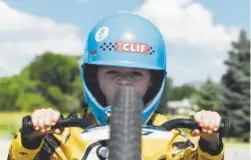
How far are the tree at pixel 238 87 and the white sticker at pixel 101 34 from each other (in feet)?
106

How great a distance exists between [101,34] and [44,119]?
0.70 meters

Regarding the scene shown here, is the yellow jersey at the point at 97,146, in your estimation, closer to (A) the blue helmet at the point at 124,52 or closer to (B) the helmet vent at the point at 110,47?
(A) the blue helmet at the point at 124,52

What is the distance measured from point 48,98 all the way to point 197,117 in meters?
66.3

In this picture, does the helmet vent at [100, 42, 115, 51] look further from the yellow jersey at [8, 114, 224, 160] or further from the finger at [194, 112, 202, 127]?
the finger at [194, 112, 202, 127]

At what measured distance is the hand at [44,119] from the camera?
2.58 meters

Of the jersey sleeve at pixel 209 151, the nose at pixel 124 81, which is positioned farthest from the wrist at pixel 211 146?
the nose at pixel 124 81

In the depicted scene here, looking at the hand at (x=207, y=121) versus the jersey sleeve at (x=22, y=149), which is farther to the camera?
the jersey sleeve at (x=22, y=149)

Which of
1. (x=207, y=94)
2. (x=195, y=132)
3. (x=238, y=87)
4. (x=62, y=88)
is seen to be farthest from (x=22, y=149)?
(x=62, y=88)

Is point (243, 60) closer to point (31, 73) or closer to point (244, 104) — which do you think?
point (244, 104)

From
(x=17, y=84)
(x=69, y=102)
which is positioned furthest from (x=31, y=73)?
(x=69, y=102)

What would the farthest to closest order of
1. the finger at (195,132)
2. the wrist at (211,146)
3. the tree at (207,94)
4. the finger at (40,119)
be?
1. the tree at (207,94)
2. the wrist at (211,146)
3. the finger at (195,132)
4. the finger at (40,119)

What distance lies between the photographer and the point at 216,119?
2.61 metres

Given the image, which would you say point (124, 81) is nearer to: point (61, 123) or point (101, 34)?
point (101, 34)

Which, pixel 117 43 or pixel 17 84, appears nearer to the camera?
pixel 117 43
